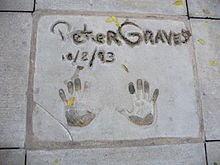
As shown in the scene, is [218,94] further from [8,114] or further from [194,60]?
[8,114]

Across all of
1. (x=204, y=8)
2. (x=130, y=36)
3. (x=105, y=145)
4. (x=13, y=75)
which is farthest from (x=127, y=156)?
(x=204, y=8)

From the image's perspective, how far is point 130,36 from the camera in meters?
1.94

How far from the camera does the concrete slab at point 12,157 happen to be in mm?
1645

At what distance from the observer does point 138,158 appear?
1.72 m

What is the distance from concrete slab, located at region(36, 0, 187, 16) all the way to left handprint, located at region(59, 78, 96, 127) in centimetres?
74

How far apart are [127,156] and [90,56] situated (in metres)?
0.87

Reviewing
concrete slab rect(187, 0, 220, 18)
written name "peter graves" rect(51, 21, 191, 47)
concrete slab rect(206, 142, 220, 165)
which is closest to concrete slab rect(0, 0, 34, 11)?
written name "peter graves" rect(51, 21, 191, 47)

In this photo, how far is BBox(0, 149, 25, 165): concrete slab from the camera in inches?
64.7

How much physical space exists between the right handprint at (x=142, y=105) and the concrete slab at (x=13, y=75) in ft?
2.61

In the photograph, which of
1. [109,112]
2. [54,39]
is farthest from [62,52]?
[109,112]

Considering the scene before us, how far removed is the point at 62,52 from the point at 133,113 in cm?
78

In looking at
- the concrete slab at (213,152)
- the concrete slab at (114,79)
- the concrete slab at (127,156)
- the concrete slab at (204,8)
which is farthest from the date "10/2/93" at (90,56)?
the concrete slab at (213,152)

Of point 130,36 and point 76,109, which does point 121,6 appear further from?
point 76,109

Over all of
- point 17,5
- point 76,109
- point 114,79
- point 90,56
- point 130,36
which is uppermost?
point 17,5
